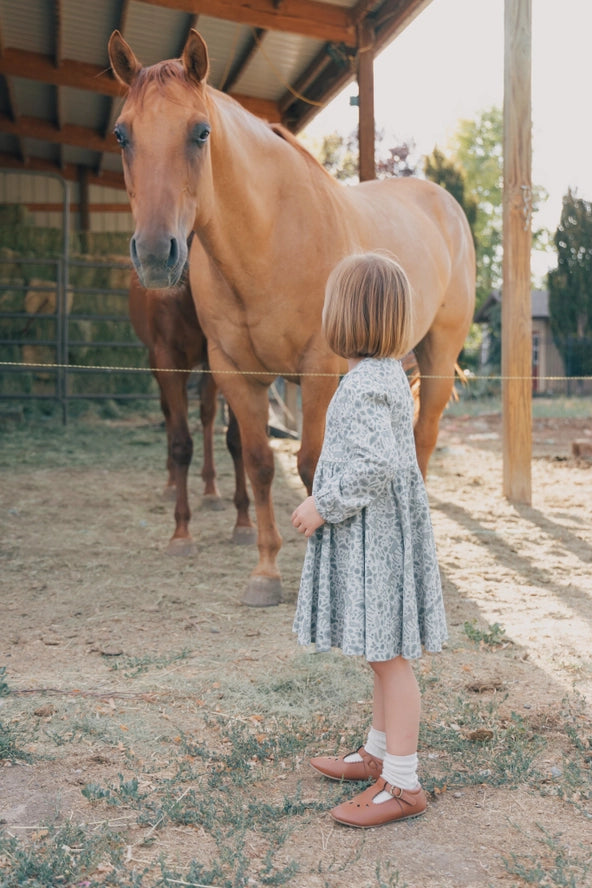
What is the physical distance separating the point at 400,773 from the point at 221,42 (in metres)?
8.67

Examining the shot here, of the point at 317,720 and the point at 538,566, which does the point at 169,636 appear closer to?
the point at 317,720

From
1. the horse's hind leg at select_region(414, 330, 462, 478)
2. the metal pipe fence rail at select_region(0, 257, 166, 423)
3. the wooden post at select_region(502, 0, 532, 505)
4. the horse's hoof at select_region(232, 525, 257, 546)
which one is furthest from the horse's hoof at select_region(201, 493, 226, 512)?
the metal pipe fence rail at select_region(0, 257, 166, 423)

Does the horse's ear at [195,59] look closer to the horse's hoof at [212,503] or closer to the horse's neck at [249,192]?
the horse's neck at [249,192]

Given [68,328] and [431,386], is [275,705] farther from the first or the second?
[68,328]

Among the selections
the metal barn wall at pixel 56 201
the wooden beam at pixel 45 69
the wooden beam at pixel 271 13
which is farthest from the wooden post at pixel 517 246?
the metal barn wall at pixel 56 201

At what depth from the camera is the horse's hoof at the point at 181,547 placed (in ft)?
14.3

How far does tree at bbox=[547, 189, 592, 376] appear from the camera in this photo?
23.6 m

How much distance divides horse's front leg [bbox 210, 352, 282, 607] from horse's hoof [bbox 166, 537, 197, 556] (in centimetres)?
85

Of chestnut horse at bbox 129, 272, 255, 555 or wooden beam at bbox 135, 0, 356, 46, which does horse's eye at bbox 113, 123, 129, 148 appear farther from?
wooden beam at bbox 135, 0, 356, 46

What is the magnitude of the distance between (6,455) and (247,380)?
16.0ft

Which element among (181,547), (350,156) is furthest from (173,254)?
(350,156)

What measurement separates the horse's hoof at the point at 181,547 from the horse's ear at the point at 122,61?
225 cm

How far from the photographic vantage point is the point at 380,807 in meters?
1.81

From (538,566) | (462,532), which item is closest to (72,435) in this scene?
(462,532)
